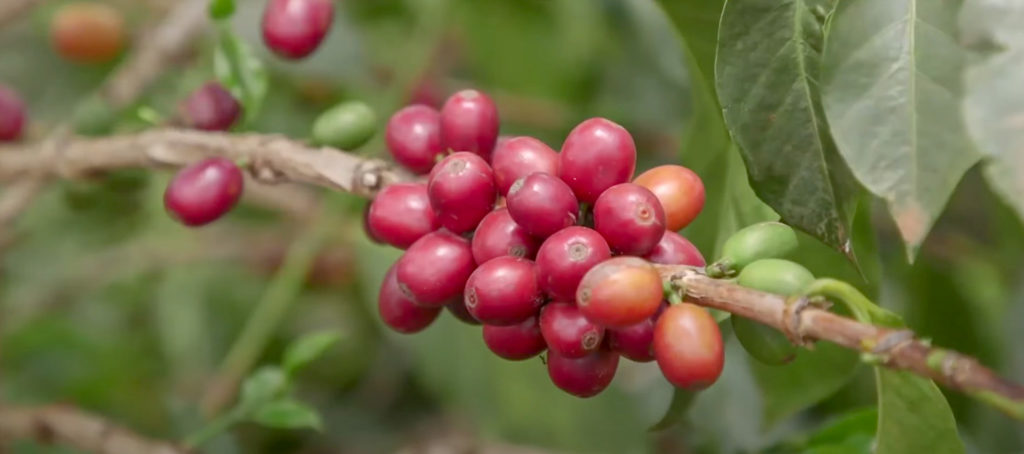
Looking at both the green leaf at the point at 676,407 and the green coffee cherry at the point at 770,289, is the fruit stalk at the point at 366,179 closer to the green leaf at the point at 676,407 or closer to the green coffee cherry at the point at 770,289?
the green coffee cherry at the point at 770,289

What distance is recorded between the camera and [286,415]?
0.75 meters

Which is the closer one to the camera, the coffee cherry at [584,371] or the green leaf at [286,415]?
the coffee cherry at [584,371]

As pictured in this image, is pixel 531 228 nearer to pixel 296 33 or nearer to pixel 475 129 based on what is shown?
pixel 475 129

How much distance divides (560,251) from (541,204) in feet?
0.10

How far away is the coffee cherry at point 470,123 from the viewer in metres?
0.59

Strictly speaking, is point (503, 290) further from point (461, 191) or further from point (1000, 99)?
point (1000, 99)

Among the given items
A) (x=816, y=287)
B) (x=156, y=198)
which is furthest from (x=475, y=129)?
(x=156, y=198)

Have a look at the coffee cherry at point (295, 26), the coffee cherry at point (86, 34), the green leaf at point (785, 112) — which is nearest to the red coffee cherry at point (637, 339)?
the green leaf at point (785, 112)

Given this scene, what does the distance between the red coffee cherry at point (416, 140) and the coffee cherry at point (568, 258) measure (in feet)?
0.56

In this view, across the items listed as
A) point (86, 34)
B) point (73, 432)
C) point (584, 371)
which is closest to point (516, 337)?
point (584, 371)

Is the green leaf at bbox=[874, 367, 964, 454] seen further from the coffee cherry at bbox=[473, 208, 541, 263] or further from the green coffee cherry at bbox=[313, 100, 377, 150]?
the green coffee cherry at bbox=[313, 100, 377, 150]

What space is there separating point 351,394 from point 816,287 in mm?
1238

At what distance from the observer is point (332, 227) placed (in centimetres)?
137

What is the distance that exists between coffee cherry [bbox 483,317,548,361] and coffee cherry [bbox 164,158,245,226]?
0.23m
